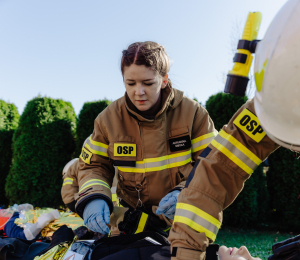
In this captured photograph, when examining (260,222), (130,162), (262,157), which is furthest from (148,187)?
(260,222)

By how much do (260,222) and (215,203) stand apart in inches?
178

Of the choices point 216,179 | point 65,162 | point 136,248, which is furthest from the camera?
point 65,162

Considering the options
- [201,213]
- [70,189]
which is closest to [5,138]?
[70,189]

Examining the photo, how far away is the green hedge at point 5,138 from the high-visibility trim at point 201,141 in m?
5.72

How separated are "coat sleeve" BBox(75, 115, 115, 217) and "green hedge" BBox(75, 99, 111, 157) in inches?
128

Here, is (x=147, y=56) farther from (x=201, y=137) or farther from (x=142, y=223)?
(x=142, y=223)

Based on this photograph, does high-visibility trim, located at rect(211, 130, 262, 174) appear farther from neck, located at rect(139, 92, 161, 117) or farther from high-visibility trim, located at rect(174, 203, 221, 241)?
neck, located at rect(139, 92, 161, 117)

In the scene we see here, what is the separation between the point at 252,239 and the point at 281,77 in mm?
3961

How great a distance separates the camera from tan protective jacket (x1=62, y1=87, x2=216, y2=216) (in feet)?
6.91

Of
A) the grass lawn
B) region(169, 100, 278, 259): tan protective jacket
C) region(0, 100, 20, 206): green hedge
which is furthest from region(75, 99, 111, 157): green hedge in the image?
region(169, 100, 278, 259): tan protective jacket

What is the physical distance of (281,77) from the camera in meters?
1.08

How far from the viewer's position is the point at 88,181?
215 cm

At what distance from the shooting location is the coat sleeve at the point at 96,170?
2.10 m

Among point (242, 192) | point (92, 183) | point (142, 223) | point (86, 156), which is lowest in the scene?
point (242, 192)
